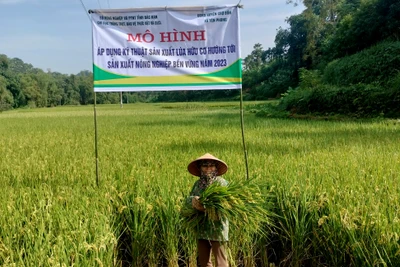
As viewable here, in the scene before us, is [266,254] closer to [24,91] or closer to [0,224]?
[0,224]

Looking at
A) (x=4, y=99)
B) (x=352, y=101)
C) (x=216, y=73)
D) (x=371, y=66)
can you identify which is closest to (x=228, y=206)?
(x=216, y=73)

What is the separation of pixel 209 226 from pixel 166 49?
7.08 ft

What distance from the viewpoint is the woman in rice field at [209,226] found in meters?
2.38

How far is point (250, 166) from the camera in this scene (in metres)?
4.40

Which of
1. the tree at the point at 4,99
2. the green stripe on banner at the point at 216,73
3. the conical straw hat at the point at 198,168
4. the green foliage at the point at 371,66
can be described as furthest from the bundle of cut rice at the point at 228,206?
the tree at the point at 4,99

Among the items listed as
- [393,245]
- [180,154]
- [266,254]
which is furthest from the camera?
[180,154]

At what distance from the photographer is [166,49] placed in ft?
12.3

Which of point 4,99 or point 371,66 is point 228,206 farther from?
point 4,99

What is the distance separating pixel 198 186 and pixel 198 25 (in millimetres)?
1979

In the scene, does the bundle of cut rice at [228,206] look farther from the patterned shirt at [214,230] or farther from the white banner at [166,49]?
the white banner at [166,49]

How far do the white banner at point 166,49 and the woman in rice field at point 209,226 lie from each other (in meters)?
1.36

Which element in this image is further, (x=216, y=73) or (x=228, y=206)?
(x=216, y=73)

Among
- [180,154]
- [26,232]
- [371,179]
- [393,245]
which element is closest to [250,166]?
[371,179]

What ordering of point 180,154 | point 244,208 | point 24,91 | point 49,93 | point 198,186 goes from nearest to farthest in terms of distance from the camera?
point 244,208, point 198,186, point 180,154, point 24,91, point 49,93
